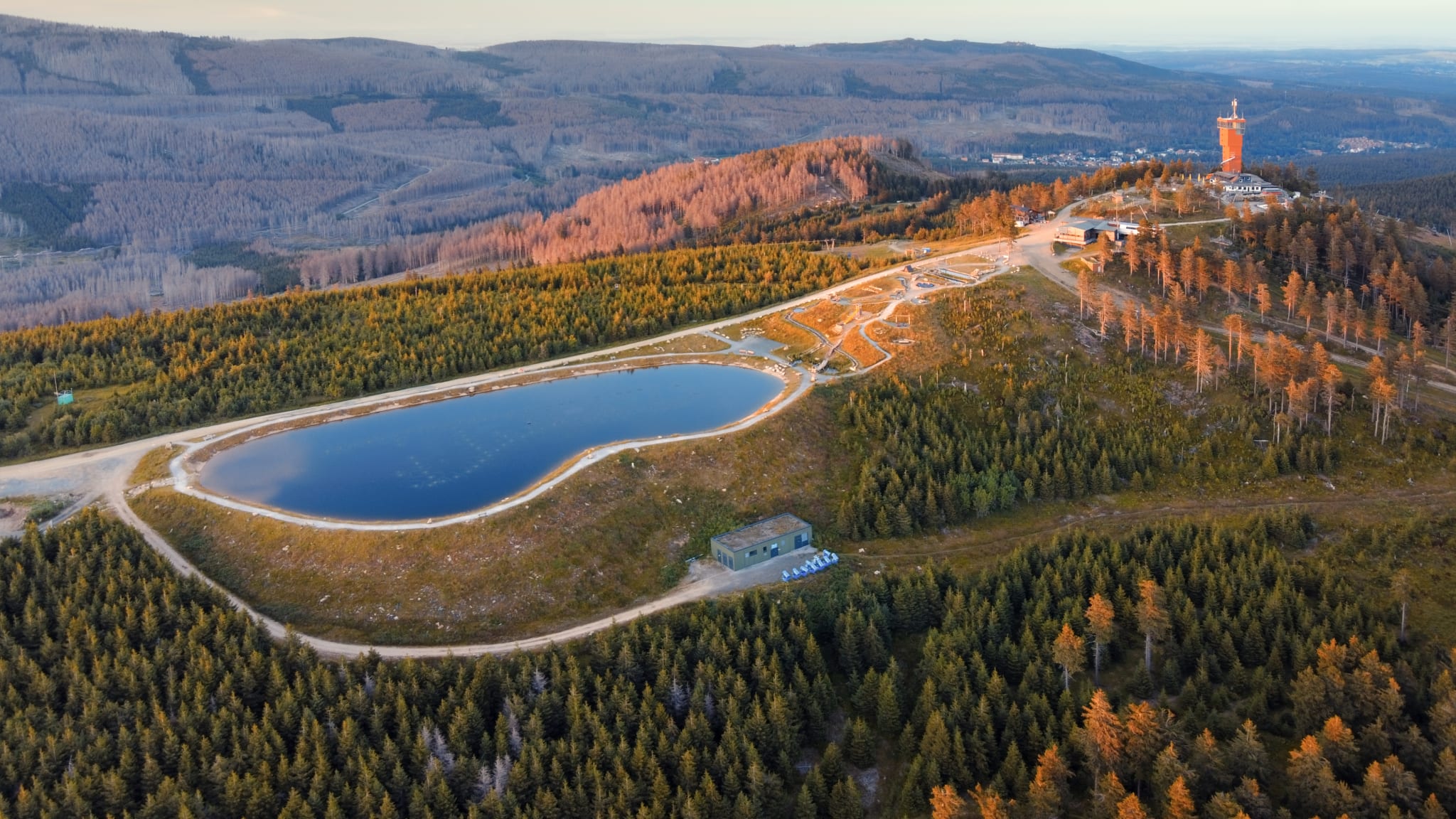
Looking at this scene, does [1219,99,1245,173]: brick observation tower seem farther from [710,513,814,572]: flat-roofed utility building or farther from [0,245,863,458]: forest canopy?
[710,513,814,572]: flat-roofed utility building

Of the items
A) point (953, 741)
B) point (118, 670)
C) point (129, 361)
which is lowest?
point (953, 741)

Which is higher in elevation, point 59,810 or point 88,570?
point 88,570

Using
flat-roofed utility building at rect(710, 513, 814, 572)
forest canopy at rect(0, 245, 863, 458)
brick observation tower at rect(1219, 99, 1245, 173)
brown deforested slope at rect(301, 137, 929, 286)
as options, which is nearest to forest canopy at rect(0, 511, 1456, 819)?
flat-roofed utility building at rect(710, 513, 814, 572)

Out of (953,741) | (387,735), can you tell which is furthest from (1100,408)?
(387,735)

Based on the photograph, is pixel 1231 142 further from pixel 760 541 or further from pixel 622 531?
pixel 622 531

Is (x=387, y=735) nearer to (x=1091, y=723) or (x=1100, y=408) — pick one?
(x=1091, y=723)

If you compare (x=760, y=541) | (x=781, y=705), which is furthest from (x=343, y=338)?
(x=781, y=705)
